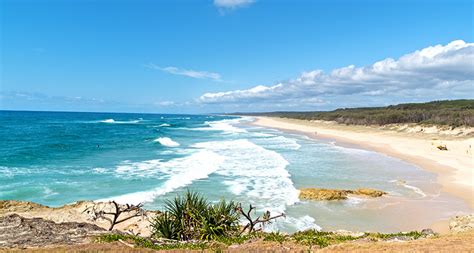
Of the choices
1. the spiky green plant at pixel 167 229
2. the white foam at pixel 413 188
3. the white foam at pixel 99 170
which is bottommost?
the white foam at pixel 99 170

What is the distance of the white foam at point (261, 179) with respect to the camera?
60.0 feet

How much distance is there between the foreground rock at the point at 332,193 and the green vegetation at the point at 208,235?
7246 mm

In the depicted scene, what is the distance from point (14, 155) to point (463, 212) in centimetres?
3320

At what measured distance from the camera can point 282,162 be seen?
30.4m

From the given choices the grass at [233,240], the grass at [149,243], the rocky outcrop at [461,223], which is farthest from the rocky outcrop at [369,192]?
the grass at [149,243]

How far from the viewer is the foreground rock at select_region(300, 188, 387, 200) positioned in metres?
18.0

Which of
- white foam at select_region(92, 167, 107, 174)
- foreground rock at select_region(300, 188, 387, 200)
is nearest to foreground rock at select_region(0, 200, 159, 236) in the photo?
foreground rock at select_region(300, 188, 387, 200)

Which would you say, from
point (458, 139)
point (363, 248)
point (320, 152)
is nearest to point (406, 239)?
point (363, 248)

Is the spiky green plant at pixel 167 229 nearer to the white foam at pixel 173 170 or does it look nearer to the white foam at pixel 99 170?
the white foam at pixel 173 170

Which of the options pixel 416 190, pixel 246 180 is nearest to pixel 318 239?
pixel 416 190

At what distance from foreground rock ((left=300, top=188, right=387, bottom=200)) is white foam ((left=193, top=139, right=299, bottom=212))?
0.58 m

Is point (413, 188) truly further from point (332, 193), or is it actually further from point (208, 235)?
point (208, 235)

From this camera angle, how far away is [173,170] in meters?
26.6

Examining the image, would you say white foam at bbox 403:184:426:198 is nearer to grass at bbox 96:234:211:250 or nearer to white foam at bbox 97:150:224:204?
white foam at bbox 97:150:224:204
